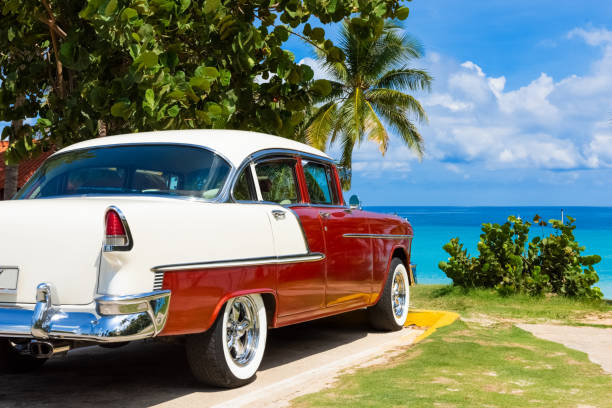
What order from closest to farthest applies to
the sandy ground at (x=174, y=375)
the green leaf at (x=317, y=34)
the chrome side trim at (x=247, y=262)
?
1. the chrome side trim at (x=247, y=262)
2. the sandy ground at (x=174, y=375)
3. the green leaf at (x=317, y=34)

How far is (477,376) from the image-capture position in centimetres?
578

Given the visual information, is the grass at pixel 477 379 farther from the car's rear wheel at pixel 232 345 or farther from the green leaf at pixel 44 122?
the green leaf at pixel 44 122

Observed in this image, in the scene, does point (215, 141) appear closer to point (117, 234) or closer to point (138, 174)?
point (138, 174)

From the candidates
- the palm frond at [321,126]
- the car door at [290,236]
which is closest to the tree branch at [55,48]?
the car door at [290,236]

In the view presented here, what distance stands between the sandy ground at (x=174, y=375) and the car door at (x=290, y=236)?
1.88 feet

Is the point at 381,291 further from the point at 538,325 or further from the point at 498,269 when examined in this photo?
the point at 498,269

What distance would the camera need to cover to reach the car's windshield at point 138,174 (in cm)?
550

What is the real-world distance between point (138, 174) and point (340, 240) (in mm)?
2169

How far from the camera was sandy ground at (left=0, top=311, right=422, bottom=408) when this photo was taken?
520cm

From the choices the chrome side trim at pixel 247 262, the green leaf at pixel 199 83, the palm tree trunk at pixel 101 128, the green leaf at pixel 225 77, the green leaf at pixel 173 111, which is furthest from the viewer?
the palm tree trunk at pixel 101 128

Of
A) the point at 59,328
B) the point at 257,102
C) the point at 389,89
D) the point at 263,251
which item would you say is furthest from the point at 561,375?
the point at 389,89

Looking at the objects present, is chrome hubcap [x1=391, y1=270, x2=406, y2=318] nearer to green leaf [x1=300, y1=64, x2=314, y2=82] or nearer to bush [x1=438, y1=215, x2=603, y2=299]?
green leaf [x1=300, y1=64, x2=314, y2=82]

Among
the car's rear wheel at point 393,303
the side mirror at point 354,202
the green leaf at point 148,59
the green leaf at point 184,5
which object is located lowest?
the car's rear wheel at point 393,303

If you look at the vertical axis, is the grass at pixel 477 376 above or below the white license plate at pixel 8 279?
below
